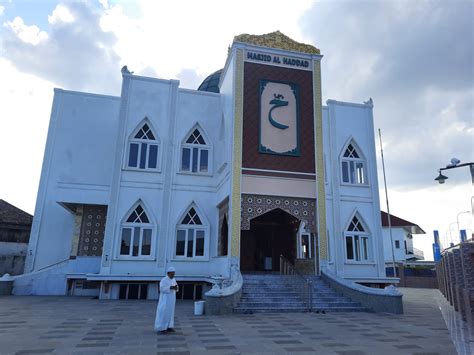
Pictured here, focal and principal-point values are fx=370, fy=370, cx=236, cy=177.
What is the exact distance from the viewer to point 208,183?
16438 mm

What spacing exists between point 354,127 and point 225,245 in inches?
347

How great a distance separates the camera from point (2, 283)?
14742 mm

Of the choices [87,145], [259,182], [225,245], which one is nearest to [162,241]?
[225,245]

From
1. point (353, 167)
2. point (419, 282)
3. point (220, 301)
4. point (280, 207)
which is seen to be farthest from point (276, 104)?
point (419, 282)

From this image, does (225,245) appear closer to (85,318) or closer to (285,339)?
(85,318)

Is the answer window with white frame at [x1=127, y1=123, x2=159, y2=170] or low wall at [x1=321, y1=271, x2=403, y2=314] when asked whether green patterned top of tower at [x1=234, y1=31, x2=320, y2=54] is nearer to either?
window with white frame at [x1=127, y1=123, x2=159, y2=170]

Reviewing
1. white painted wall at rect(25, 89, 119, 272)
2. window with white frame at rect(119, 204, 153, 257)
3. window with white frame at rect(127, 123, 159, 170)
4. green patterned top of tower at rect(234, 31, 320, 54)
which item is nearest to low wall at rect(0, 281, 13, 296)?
white painted wall at rect(25, 89, 119, 272)

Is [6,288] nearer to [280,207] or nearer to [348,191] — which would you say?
[280,207]

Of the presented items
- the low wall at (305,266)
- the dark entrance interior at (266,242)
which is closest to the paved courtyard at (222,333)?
the low wall at (305,266)

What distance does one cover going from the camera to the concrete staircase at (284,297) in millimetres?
10781

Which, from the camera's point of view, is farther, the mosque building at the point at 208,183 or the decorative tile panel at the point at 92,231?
the decorative tile panel at the point at 92,231

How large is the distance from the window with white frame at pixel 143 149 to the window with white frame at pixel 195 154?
126 cm

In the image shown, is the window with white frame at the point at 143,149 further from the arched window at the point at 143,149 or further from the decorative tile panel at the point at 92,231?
the decorative tile panel at the point at 92,231

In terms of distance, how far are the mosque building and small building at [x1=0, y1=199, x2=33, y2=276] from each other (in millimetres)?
5472
